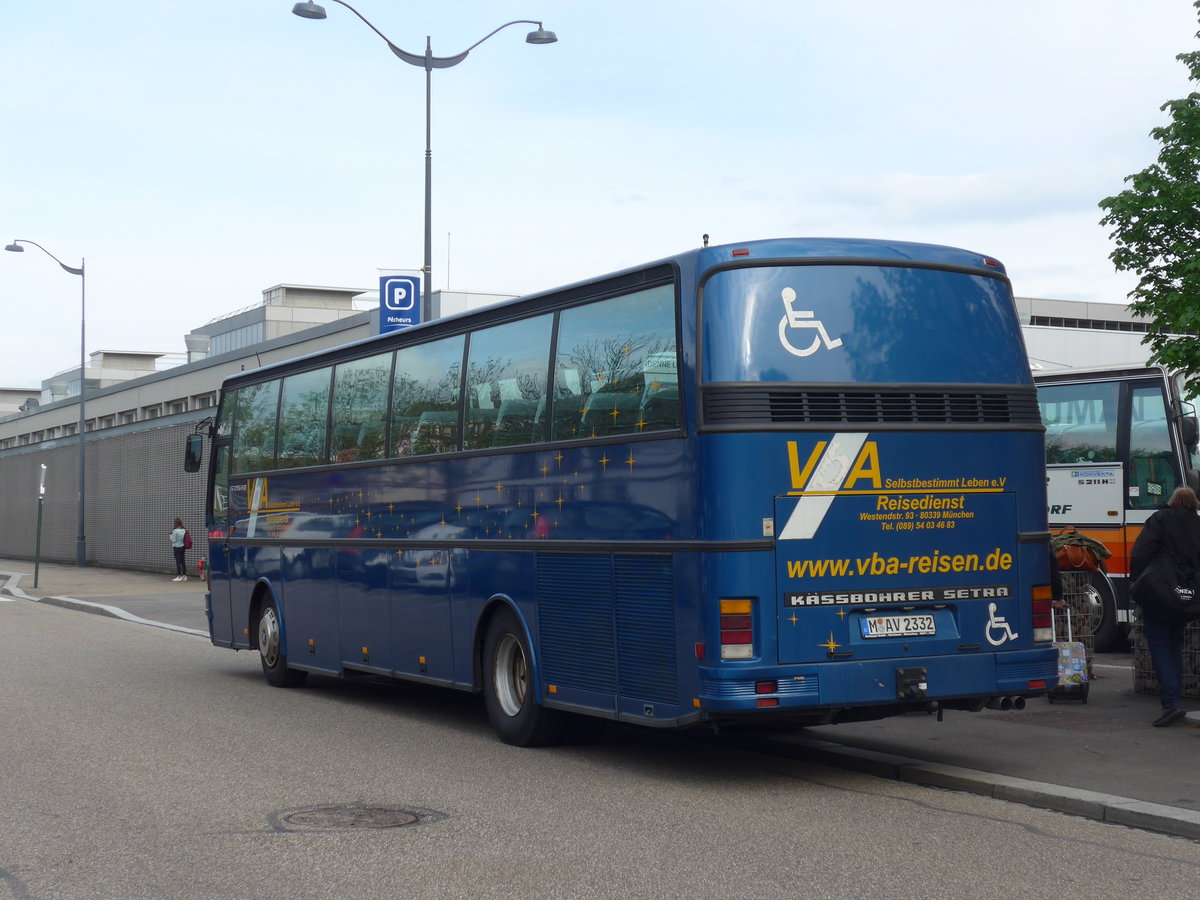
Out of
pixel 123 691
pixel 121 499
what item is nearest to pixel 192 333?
pixel 121 499

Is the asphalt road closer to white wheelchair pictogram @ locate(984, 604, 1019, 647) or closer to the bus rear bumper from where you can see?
the bus rear bumper

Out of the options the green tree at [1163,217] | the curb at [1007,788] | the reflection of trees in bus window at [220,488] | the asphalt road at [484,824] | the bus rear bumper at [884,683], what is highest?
the green tree at [1163,217]

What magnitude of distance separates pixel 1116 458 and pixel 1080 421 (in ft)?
2.47

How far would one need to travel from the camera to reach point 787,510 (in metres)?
8.95

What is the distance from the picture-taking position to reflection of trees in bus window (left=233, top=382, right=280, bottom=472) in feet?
51.8

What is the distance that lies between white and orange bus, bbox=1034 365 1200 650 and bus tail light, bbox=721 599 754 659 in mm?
8863

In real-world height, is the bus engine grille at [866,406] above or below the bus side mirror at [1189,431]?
below

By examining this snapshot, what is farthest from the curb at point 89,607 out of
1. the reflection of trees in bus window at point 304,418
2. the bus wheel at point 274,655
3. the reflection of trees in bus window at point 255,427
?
the reflection of trees in bus window at point 304,418

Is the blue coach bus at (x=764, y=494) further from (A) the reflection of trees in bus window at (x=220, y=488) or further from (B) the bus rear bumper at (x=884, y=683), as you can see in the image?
(A) the reflection of trees in bus window at (x=220, y=488)

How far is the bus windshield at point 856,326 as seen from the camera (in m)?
9.00

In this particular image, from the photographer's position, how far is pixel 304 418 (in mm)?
14891

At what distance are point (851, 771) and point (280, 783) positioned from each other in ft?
11.6

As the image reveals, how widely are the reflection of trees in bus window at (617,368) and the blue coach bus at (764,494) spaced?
17mm

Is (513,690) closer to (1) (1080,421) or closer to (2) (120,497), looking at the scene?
(1) (1080,421)
